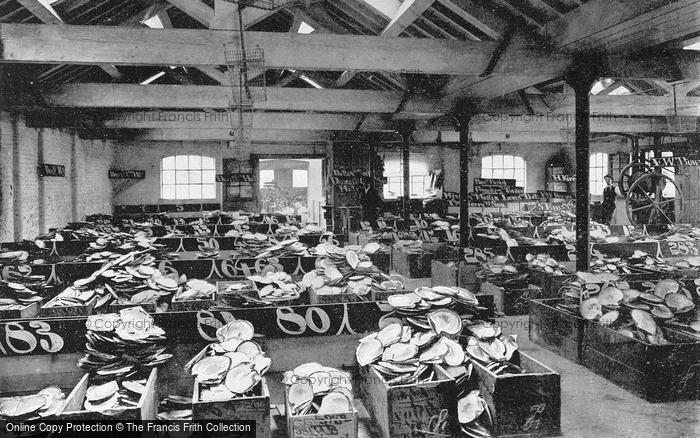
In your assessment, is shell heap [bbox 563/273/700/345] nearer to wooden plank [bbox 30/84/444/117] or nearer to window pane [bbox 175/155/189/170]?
wooden plank [bbox 30/84/444/117]

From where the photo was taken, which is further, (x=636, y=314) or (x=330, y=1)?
(x=330, y=1)

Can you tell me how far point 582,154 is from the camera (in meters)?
6.31

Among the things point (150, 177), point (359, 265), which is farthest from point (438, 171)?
point (359, 265)

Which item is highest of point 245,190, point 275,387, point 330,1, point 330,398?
point 330,1

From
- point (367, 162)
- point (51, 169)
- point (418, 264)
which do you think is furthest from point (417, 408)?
point (367, 162)

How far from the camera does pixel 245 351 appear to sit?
4.13m

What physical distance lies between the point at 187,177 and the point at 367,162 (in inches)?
247

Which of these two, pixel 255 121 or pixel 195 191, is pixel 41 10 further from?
pixel 195 191

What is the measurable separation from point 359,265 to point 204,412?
3891mm

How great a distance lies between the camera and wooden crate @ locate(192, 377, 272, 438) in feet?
10.7

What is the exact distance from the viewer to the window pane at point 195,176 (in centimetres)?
1836

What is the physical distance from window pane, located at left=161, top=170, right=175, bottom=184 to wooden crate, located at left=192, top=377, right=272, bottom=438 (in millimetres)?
15838

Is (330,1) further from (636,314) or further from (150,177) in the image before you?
(150,177)

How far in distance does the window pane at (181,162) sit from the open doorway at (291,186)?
24.4ft
